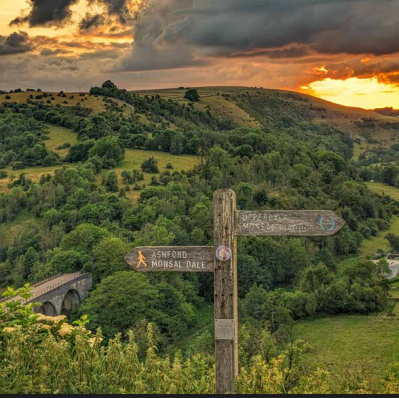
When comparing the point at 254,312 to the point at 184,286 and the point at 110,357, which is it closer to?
the point at 184,286

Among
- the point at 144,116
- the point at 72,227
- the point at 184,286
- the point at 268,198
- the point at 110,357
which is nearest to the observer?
the point at 110,357

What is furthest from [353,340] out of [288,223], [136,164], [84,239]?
[136,164]

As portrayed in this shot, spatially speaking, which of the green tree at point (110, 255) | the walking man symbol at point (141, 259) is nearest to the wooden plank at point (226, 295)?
the walking man symbol at point (141, 259)

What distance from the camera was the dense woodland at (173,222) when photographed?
49922mm

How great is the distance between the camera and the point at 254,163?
87.1 metres

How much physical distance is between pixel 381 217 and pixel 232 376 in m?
92.6

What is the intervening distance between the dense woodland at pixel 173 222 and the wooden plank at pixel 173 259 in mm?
22360

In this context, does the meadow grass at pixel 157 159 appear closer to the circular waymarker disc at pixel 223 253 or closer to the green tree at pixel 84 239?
the green tree at pixel 84 239

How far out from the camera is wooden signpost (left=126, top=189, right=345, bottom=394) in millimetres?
7113

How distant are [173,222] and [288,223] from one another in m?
57.1

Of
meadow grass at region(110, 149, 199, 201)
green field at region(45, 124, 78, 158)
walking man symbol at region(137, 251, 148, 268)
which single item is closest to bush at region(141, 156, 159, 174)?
meadow grass at region(110, 149, 199, 201)

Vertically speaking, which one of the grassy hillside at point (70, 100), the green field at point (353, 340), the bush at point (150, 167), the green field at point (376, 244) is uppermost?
the grassy hillside at point (70, 100)

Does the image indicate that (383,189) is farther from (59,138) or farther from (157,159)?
(59,138)

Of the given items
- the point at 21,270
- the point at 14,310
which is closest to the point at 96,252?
the point at 21,270
